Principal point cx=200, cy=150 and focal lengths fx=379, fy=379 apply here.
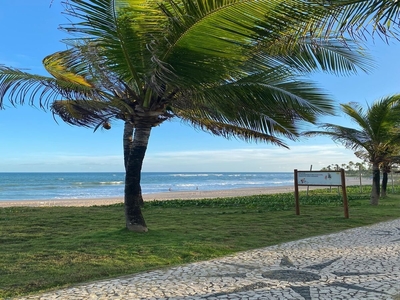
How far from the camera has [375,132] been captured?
44.5 ft

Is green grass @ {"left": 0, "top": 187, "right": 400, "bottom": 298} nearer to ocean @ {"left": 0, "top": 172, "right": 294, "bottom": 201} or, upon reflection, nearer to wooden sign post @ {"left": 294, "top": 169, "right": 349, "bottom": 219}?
wooden sign post @ {"left": 294, "top": 169, "right": 349, "bottom": 219}

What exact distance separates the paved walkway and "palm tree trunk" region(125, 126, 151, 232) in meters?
2.46

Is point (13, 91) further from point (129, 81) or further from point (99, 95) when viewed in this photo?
point (129, 81)

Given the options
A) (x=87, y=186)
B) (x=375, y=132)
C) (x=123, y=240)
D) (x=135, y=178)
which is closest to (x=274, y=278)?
(x=123, y=240)

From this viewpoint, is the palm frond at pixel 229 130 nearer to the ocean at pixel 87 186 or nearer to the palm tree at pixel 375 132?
the palm tree at pixel 375 132

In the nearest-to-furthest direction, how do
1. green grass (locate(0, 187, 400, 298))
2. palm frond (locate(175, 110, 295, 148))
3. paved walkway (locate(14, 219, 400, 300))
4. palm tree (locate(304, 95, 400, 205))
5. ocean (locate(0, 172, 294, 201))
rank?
paved walkway (locate(14, 219, 400, 300)), green grass (locate(0, 187, 400, 298)), palm frond (locate(175, 110, 295, 148)), palm tree (locate(304, 95, 400, 205)), ocean (locate(0, 172, 294, 201))

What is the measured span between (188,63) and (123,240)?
3165 millimetres

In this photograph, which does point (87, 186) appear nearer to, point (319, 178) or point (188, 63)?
point (319, 178)

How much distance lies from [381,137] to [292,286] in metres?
11.2

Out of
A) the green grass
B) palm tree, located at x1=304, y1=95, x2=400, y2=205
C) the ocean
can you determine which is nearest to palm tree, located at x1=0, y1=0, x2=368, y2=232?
the green grass

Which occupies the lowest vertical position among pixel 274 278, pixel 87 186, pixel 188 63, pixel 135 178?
pixel 274 278

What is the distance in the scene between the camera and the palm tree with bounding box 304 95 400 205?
13148 millimetres

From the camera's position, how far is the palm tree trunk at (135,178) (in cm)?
718

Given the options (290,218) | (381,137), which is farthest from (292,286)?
(381,137)
